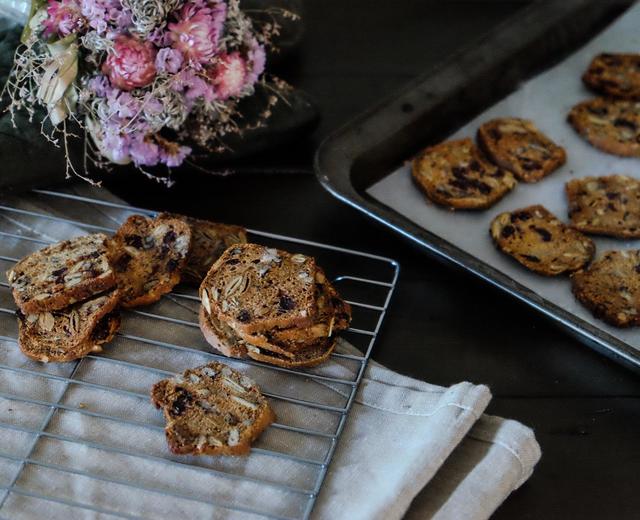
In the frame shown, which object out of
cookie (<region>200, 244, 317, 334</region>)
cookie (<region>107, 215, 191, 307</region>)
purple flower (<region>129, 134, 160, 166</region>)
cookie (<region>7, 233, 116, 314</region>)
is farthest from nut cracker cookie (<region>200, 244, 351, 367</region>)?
purple flower (<region>129, 134, 160, 166</region>)

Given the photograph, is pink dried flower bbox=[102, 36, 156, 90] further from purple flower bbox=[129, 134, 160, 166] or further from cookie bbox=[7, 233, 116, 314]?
cookie bbox=[7, 233, 116, 314]

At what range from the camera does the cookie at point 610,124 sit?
Result: 92.1 inches

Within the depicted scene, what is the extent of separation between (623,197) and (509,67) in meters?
0.55

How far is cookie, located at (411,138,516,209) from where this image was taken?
2168mm

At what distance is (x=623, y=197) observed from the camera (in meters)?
2.18

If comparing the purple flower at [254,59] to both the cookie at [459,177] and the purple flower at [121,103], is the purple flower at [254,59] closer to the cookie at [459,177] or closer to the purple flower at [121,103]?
the purple flower at [121,103]

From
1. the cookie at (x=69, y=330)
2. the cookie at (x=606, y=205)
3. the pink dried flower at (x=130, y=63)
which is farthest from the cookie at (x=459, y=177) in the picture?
the cookie at (x=69, y=330)

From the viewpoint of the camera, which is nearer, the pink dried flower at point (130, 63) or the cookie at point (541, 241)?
the pink dried flower at point (130, 63)

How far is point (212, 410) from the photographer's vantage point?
1629mm

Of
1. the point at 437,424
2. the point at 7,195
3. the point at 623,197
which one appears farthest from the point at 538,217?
the point at 7,195

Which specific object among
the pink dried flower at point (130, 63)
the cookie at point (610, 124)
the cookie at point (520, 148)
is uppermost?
the pink dried flower at point (130, 63)

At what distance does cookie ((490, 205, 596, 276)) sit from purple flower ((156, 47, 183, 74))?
0.86m

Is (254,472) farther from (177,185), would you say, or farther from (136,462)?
(177,185)

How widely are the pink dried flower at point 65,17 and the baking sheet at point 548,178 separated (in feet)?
2.75
